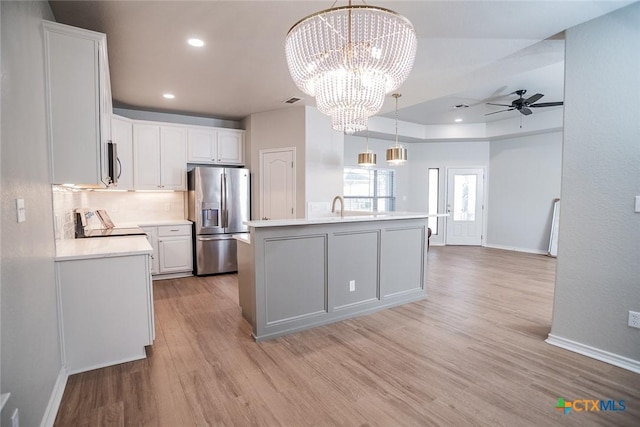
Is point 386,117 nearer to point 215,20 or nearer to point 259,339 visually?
point 215,20

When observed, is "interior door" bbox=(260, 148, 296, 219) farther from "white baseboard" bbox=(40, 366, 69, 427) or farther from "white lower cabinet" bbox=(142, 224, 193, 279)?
"white baseboard" bbox=(40, 366, 69, 427)

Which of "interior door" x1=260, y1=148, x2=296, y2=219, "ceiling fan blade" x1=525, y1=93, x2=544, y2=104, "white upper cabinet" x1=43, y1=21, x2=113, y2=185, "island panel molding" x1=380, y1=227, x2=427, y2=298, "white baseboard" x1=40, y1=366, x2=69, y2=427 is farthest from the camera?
"interior door" x1=260, y1=148, x2=296, y2=219

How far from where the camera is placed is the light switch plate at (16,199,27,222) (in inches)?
58.5

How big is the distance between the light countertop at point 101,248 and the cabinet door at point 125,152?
198 cm

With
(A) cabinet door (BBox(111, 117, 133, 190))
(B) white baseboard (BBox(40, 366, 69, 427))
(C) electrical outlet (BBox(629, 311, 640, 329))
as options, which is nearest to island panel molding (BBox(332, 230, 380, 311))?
(C) electrical outlet (BBox(629, 311, 640, 329))

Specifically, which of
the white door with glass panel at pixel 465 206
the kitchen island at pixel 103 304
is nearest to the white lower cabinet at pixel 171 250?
the kitchen island at pixel 103 304

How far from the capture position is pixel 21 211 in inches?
59.9

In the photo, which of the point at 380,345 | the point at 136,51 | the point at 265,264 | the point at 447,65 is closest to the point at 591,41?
the point at 447,65

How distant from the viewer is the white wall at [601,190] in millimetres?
2381

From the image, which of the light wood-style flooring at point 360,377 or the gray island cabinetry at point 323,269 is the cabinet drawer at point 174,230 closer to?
the light wood-style flooring at point 360,377

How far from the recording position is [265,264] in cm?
289

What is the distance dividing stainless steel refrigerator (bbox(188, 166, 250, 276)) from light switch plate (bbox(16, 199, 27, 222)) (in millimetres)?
3447

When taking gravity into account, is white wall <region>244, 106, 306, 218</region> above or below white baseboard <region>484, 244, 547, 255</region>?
above

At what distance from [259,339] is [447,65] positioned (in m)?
3.38
